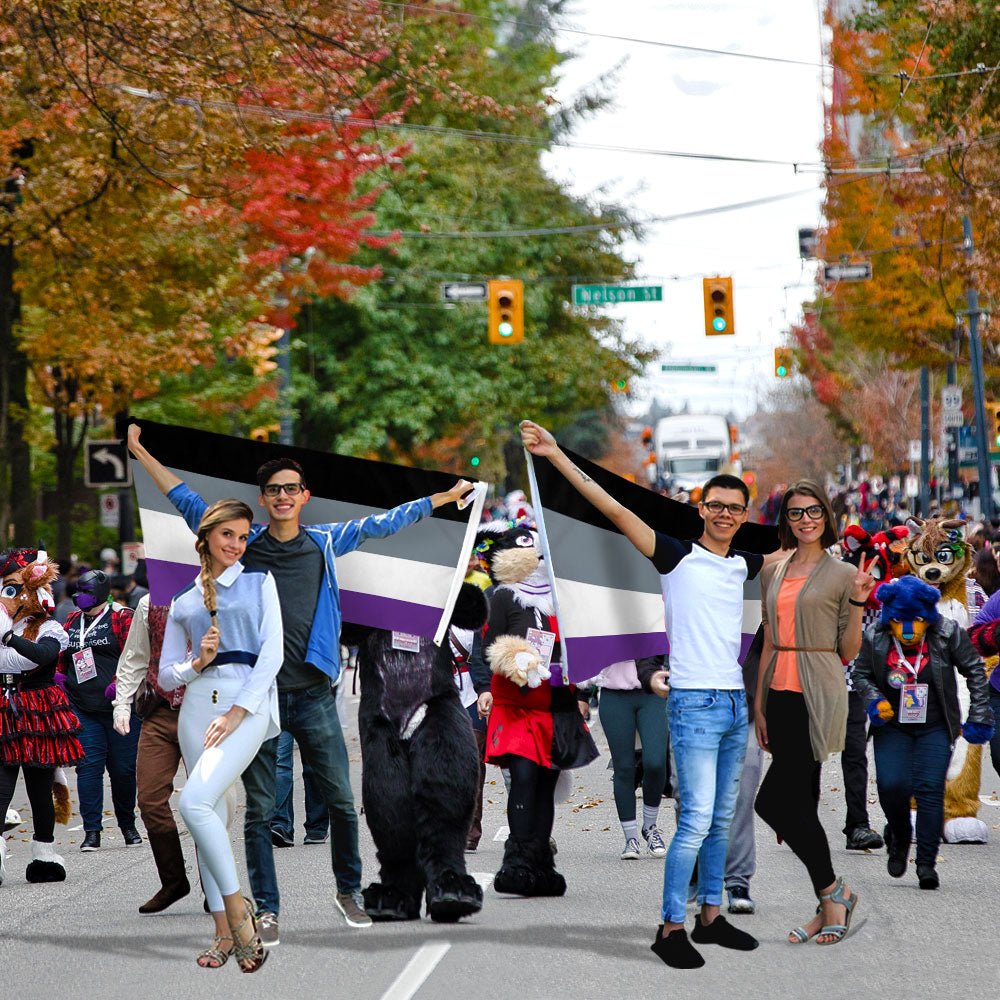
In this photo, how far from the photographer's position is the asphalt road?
290 inches

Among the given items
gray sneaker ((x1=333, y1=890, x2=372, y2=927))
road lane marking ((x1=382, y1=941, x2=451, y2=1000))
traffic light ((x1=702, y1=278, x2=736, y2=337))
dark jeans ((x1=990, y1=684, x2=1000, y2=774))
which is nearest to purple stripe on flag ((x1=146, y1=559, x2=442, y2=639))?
gray sneaker ((x1=333, y1=890, x2=372, y2=927))

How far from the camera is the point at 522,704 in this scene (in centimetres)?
965

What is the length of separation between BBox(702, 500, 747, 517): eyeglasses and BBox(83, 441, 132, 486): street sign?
17.8m

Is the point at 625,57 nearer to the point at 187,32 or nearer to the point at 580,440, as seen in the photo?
the point at 187,32

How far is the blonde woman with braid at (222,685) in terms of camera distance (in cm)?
752

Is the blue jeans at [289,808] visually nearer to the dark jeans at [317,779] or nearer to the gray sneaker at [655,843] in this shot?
the gray sneaker at [655,843]

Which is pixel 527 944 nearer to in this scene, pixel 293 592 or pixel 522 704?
pixel 522 704

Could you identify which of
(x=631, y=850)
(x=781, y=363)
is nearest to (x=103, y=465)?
(x=631, y=850)

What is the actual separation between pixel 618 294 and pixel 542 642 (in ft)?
72.3

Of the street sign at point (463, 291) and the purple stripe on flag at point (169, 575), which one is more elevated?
the street sign at point (463, 291)

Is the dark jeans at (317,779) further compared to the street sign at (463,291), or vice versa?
the street sign at (463,291)

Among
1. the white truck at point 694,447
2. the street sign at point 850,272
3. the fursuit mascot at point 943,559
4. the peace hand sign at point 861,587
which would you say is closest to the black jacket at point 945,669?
the fursuit mascot at point 943,559

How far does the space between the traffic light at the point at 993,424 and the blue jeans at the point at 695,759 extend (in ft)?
94.6

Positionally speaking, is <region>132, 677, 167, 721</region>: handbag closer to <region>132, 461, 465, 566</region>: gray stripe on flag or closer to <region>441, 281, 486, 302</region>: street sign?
<region>132, 461, 465, 566</region>: gray stripe on flag
